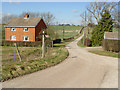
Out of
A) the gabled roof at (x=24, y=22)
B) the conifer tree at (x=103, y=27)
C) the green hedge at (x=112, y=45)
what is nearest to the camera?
the green hedge at (x=112, y=45)

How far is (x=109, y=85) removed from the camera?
6.50m

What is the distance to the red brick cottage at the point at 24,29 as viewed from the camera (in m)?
34.3

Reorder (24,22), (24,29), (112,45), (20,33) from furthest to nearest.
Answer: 1. (24,22)
2. (20,33)
3. (24,29)
4. (112,45)

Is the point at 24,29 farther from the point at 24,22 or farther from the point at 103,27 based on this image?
the point at 103,27

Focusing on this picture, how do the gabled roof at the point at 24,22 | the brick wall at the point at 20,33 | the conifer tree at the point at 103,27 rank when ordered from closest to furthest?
the conifer tree at the point at 103,27
the brick wall at the point at 20,33
the gabled roof at the point at 24,22

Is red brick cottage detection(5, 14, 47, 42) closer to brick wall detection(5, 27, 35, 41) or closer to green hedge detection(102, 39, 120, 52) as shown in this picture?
brick wall detection(5, 27, 35, 41)

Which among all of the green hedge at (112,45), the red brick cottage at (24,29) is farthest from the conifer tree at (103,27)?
the red brick cottage at (24,29)

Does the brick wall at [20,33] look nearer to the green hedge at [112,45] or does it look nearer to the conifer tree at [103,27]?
the conifer tree at [103,27]

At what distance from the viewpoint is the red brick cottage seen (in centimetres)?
3427

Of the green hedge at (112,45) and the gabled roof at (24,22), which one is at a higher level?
the gabled roof at (24,22)

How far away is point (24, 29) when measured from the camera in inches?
1384

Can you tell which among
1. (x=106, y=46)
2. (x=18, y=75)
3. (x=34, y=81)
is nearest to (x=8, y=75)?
(x=18, y=75)

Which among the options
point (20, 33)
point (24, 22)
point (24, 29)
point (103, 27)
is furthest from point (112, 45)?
point (24, 22)

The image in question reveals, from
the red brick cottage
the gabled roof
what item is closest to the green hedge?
the red brick cottage
